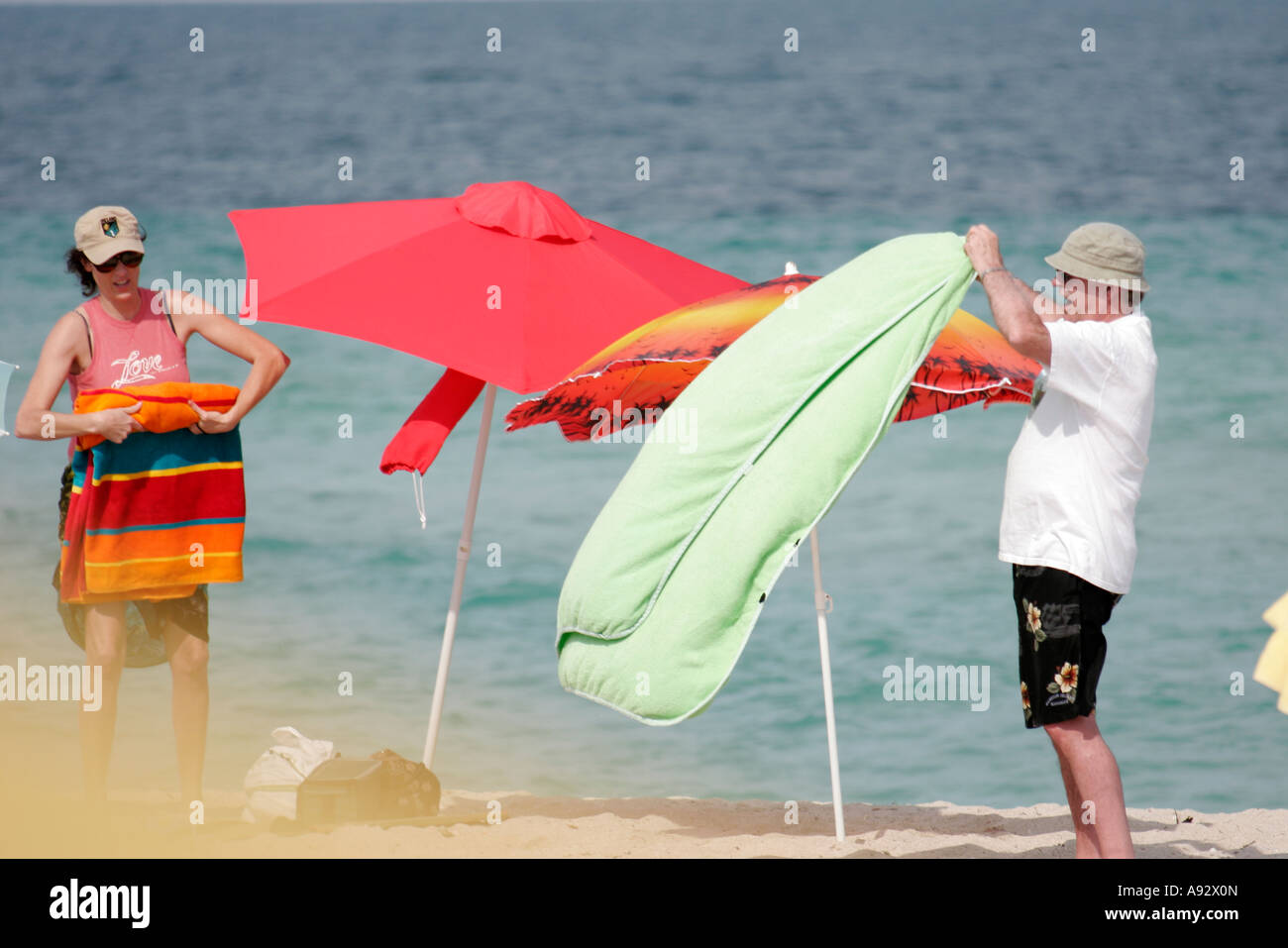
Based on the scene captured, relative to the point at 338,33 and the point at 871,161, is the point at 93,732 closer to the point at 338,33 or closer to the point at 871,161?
the point at 871,161

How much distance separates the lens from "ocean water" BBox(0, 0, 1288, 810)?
25.0 ft

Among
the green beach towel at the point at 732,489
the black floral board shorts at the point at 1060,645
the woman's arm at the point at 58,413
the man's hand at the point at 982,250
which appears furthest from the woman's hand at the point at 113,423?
the black floral board shorts at the point at 1060,645

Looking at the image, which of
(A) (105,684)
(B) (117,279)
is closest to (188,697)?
(A) (105,684)

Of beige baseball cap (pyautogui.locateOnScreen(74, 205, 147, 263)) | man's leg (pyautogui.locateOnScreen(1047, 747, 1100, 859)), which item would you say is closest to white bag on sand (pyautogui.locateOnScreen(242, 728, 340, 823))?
beige baseball cap (pyautogui.locateOnScreen(74, 205, 147, 263))

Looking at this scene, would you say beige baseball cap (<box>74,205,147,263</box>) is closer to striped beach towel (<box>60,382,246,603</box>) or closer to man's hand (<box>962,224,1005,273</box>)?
striped beach towel (<box>60,382,246,603</box>)

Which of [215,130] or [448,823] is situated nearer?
[448,823]

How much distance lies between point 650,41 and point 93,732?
106 feet

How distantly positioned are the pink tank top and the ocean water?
275 centimetres

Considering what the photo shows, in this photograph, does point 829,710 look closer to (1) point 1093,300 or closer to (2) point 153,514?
(1) point 1093,300

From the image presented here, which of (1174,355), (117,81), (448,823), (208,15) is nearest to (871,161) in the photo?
(1174,355)

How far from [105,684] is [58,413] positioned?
788 mm

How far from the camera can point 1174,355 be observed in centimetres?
1493

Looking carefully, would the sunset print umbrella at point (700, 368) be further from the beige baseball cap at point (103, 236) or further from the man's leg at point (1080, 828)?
the beige baseball cap at point (103, 236)

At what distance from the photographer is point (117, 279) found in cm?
420
